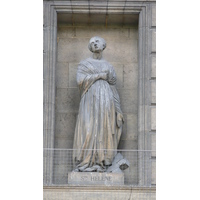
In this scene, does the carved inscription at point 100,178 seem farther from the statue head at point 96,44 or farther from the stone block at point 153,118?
the statue head at point 96,44

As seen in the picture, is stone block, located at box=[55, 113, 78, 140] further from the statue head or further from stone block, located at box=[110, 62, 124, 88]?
the statue head

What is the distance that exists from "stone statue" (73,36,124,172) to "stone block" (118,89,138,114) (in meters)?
0.42

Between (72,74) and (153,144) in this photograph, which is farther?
(72,74)

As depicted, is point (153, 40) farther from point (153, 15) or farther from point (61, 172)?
point (61, 172)

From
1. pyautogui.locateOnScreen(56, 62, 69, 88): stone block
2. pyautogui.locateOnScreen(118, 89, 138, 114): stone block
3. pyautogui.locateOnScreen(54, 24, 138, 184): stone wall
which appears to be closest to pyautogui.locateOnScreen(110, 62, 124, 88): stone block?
pyautogui.locateOnScreen(54, 24, 138, 184): stone wall

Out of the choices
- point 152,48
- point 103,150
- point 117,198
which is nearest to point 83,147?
point 103,150

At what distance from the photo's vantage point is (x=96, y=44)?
42.5ft

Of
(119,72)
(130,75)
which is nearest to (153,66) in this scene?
(130,75)

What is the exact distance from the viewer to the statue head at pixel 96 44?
13.0 m

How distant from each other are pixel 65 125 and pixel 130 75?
1373mm

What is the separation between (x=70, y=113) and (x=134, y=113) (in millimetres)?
1048

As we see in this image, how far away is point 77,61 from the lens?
13.5 metres

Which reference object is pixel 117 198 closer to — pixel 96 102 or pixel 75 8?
pixel 96 102

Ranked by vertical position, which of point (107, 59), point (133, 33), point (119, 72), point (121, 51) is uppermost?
point (133, 33)
